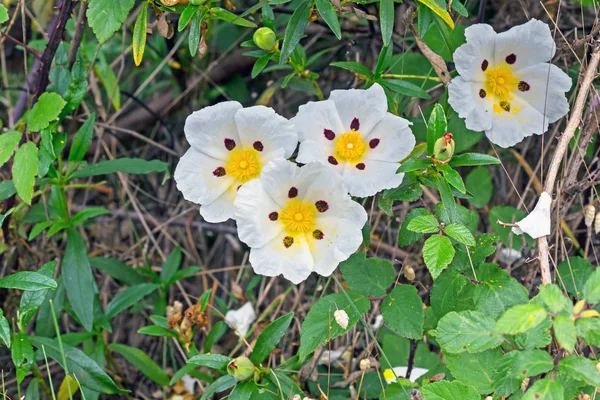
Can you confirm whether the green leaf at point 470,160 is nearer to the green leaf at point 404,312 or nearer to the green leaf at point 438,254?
the green leaf at point 438,254

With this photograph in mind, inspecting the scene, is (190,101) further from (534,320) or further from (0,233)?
(534,320)

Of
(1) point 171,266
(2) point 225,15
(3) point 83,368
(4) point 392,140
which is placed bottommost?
(3) point 83,368

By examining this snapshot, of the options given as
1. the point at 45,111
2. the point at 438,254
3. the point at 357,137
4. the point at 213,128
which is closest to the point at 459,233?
the point at 438,254

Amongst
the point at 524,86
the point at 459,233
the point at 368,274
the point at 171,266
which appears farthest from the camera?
the point at 171,266

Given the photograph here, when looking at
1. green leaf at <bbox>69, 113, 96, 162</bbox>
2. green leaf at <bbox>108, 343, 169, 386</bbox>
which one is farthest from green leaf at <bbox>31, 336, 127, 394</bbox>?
green leaf at <bbox>69, 113, 96, 162</bbox>

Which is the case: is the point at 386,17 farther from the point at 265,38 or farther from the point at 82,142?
the point at 82,142

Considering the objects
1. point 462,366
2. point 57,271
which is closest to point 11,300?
point 57,271
